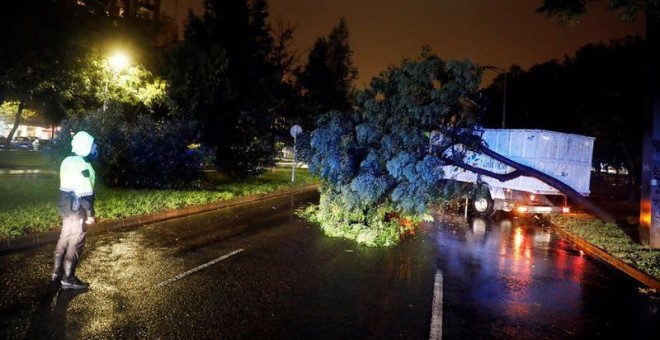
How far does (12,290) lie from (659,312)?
887 cm

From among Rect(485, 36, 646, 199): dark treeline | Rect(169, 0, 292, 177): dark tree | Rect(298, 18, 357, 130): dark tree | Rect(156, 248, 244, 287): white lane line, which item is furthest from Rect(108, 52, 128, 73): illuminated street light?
Rect(298, 18, 357, 130): dark tree

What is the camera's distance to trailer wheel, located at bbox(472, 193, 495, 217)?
57.6 ft

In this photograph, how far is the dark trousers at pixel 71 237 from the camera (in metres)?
6.68

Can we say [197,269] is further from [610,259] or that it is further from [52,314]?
[610,259]

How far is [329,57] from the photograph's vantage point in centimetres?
6072

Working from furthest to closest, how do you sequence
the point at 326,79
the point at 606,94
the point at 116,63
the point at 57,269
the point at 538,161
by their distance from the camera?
Result: the point at 326,79 → the point at 606,94 → the point at 116,63 → the point at 538,161 → the point at 57,269

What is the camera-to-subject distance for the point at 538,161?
16.0m

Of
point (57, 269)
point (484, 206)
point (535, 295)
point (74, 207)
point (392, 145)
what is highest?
point (392, 145)

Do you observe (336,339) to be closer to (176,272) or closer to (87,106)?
(176,272)

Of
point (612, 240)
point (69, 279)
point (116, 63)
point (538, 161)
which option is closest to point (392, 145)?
point (612, 240)

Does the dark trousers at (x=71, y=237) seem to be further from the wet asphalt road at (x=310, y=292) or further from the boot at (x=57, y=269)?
the wet asphalt road at (x=310, y=292)

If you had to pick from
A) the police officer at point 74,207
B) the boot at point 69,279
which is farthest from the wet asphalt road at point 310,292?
the police officer at point 74,207

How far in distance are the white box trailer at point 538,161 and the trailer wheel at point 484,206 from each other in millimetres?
528

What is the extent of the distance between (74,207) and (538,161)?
13.8 m
